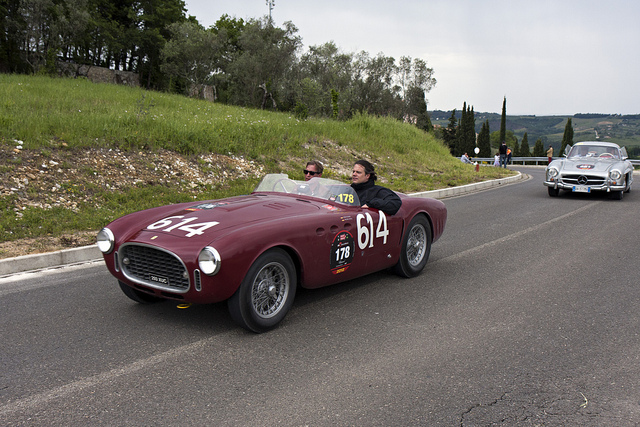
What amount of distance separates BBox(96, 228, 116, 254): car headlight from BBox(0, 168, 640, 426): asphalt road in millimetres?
635

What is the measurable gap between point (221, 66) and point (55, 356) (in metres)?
47.1

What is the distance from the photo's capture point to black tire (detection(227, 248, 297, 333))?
384cm

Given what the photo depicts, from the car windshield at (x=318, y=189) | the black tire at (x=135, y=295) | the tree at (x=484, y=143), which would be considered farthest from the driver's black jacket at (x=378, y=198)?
the tree at (x=484, y=143)

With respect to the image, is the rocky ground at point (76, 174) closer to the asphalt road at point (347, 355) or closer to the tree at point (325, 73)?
the asphalt road at point (347, 355)

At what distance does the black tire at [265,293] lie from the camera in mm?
3842

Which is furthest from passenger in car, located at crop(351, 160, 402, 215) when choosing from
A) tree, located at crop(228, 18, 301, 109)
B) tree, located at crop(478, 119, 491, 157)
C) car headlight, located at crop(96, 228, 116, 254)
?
tree, located at crop(478, 119, 491, 157)

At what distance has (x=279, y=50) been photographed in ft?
143

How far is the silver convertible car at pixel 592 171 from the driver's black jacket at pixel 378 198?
10139mm

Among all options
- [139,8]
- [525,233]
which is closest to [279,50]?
[139,8]

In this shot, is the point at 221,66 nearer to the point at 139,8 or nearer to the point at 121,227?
the point at 139,8

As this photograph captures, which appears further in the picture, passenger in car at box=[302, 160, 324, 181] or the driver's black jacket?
passenger in car at box=[302, 160, 324, 181]

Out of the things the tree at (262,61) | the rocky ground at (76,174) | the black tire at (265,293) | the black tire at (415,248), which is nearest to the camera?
the black tire at (265,293)

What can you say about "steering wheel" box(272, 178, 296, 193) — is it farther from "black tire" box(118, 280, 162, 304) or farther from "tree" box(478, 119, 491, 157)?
"tree" box(478, 119, 491, 157)

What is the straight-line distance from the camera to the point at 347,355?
3662 mm
